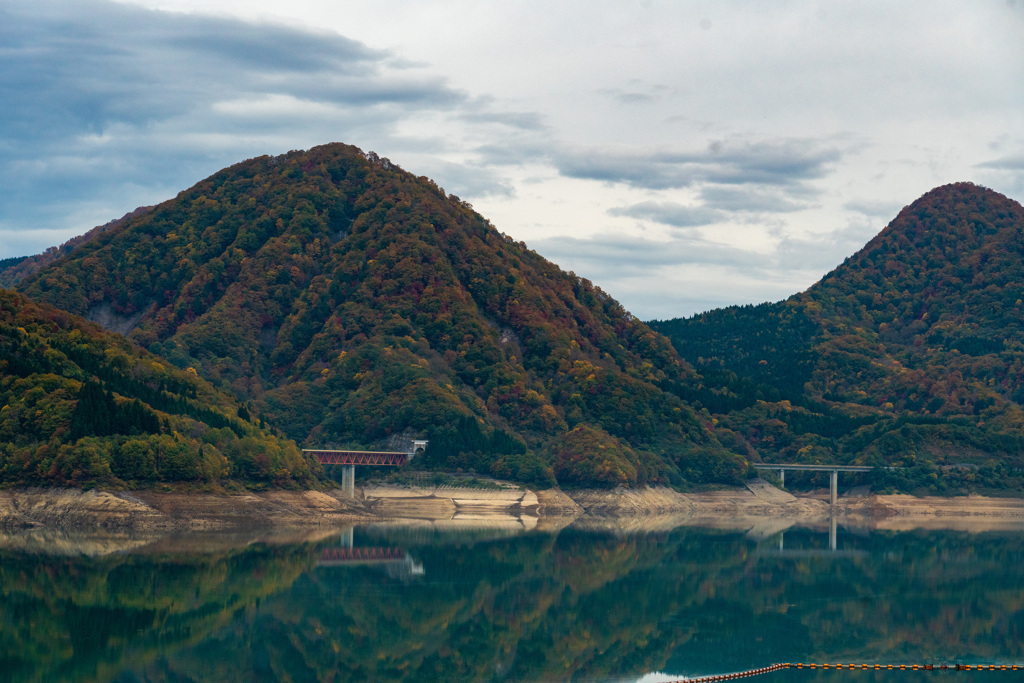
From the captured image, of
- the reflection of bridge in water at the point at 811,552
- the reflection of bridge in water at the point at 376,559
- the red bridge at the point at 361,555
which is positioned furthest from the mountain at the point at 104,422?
the reflection of bridge in water at the point at 811,552

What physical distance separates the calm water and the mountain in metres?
20.3

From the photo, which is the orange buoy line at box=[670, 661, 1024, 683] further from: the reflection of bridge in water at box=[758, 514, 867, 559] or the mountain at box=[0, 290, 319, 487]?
the mountain at box=[0, 290, 319, 487]

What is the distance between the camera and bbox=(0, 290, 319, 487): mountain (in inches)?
5689

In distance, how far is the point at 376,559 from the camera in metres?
123

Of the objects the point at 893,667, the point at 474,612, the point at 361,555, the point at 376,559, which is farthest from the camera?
the point at 361,555

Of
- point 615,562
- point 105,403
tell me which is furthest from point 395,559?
point 105,403

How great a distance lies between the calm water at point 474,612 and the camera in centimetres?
7000

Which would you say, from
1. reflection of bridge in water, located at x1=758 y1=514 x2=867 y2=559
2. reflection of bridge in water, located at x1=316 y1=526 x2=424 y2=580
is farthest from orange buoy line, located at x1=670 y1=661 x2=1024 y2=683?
reflection of bridge in water, located at x1=758 y1=514 x2=867 y2=559

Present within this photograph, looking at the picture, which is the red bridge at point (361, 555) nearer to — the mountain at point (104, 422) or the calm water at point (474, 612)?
the calm water at point (474, 612)

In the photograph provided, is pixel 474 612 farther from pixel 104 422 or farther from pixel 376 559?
pixel 104 422

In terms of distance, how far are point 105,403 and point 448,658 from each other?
91928 mm

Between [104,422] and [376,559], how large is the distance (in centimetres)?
4582

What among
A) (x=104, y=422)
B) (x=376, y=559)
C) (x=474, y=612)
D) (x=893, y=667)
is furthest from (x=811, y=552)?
(x=104, y=422)

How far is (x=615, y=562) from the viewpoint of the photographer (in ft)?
420
